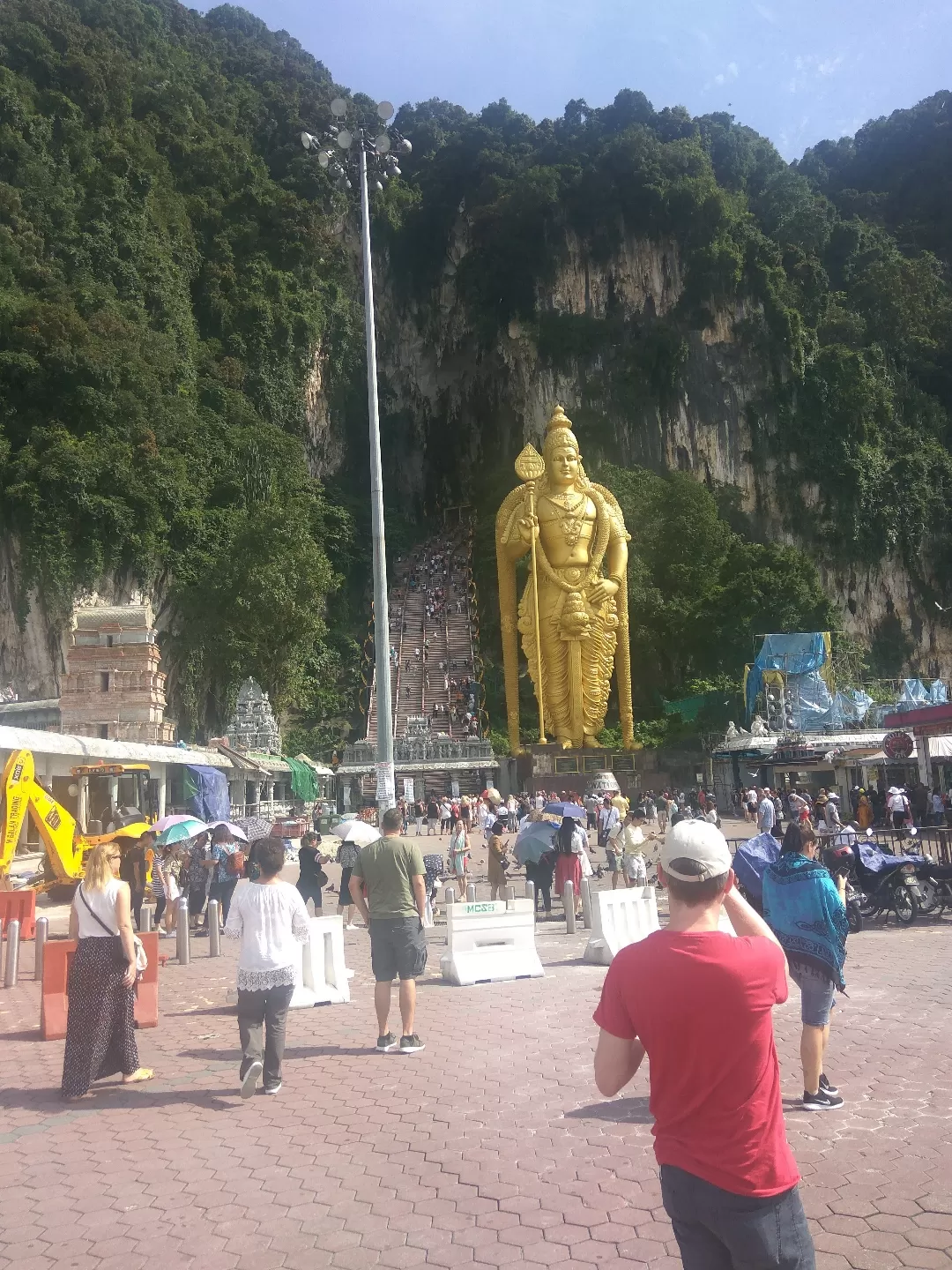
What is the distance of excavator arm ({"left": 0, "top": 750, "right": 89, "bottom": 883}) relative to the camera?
10719 millimetres

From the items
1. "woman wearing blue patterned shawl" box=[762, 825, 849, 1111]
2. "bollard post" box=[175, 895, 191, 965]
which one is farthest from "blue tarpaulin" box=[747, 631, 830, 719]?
"woman wearing blue patterned shawl" box=[762, 825, 849, 1111]

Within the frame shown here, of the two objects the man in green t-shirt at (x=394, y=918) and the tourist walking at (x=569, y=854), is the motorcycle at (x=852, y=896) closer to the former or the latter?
the tourist walking at (x=569, y=854)

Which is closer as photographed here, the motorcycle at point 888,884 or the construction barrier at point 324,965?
the construction barrier at point 324,965

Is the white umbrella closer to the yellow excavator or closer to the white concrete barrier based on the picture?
the yellow excavator

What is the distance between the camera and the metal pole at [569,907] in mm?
9430

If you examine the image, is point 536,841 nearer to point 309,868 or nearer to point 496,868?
point 496,868

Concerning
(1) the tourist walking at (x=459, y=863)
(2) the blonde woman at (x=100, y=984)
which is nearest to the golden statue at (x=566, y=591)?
(1) the tourist walking at (x=459, y=863)

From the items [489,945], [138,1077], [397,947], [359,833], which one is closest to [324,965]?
[489,945]

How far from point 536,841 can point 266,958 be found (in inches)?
242

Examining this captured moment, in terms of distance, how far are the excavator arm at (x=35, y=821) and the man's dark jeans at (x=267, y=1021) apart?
6.93 m

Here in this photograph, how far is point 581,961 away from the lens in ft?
26.3

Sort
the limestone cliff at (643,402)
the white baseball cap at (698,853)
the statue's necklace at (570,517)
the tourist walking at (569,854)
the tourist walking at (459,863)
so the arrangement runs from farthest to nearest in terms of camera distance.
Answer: the limestone cliff at (643,402) → the statue's necklace at (570,517) → the tourist walking at (459,863) → the tourist walking at (569,854) → the white baseball cap at (698,853)

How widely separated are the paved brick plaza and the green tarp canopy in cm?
2018

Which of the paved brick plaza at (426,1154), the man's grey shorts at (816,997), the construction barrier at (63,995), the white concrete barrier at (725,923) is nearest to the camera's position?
the white concrete barrier at (725,923)
